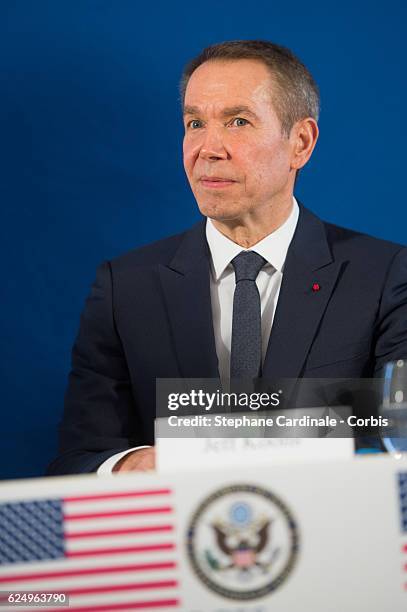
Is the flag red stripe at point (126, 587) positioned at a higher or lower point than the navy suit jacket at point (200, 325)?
lower

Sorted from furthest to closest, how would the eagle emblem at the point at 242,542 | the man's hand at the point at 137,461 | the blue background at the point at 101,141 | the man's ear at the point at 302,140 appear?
the blue background at the point at 101,141, the man's ear at the point at 302,140, the man's hand at the point at 137,461, the eagle emblem at the point at 242,542

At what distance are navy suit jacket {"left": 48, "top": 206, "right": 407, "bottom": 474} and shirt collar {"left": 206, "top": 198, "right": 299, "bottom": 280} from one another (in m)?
0.02

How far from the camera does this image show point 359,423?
4.54 ft

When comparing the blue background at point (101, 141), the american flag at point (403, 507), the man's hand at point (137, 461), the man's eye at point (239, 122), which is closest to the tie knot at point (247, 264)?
the man's eye at point (239, 122)

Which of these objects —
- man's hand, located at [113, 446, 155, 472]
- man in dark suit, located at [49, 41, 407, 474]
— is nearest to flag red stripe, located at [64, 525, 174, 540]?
man's hand, located at [113, 446, 155, 472]

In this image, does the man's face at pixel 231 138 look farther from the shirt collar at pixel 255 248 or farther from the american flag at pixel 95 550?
the american flag at pixel 95 550

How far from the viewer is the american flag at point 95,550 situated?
0.77m

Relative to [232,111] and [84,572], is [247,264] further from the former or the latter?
[84,572]

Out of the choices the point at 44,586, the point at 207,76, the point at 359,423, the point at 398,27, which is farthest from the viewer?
the point at 398,27

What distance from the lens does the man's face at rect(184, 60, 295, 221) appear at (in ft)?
5.50

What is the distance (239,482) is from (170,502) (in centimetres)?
7

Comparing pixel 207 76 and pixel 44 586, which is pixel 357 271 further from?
pixel 44 586

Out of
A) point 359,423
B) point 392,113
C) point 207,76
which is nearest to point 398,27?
point 392,113

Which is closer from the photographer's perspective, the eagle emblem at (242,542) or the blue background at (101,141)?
the eagle emblem at (242,542)
